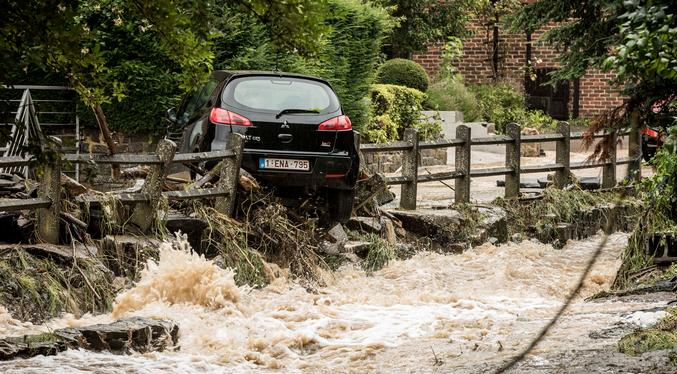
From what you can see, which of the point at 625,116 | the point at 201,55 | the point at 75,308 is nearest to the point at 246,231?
the point at 75,308

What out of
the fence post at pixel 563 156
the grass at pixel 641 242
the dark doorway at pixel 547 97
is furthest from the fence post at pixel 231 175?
the dark doorway at pixel 547 97

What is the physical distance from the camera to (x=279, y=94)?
12.9 m

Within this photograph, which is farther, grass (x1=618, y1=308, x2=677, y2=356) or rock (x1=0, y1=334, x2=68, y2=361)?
rock (x1=0, y1=334, x2=68, y2=361)

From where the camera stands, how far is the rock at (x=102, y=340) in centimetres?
848

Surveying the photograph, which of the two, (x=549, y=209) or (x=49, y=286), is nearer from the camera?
(x=49, y=286)

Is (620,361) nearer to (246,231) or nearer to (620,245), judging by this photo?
(246,231)

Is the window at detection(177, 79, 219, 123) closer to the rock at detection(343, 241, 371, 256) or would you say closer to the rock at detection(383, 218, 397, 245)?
the rock at detection(343, 241, 371, 256)

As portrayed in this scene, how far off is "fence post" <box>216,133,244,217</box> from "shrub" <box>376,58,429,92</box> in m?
14.7

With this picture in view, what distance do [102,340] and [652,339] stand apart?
3.99 meters

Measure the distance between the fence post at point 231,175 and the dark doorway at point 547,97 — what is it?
819 inches

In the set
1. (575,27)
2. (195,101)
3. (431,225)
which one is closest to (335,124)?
(195,101)

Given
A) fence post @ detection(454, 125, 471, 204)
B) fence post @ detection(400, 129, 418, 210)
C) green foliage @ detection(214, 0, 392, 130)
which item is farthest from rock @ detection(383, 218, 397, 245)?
green foliage @ detection(214, 0, 392, 130)

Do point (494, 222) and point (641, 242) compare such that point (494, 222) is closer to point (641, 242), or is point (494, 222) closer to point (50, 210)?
point (641, 242)

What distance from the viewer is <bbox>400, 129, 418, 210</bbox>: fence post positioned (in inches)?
611
